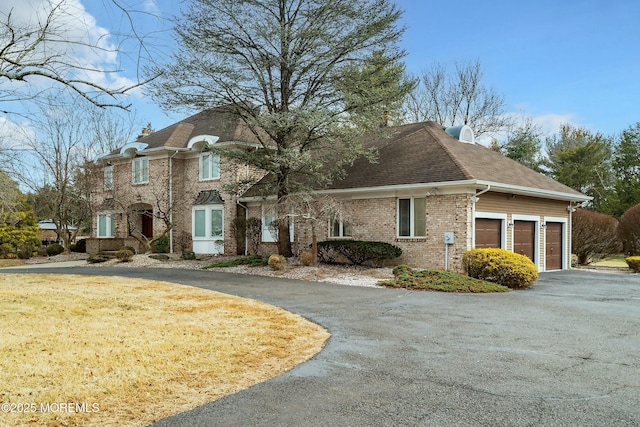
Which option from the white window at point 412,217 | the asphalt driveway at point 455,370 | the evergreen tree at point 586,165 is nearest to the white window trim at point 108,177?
the white window at point 412,217

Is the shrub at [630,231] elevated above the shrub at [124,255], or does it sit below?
above

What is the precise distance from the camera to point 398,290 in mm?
13359

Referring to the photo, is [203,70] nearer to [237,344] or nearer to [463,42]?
[463,42]

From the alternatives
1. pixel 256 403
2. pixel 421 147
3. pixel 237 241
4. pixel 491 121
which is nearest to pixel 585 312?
pixel 256 403

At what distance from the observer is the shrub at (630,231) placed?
25.5m

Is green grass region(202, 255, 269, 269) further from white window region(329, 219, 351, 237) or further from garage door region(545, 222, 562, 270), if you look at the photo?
garage door region(545, 222, 562, 270)

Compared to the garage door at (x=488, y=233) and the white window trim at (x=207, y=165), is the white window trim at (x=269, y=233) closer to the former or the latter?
the white window trim at (x=207, y=165)

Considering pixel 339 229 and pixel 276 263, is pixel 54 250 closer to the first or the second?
pixel 276 263

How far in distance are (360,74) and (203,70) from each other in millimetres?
5680

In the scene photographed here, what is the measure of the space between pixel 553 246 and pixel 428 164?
7.29 metres

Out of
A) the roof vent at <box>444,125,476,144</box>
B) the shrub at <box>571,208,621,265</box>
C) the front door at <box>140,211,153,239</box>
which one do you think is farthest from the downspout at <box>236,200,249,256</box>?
the shrub at <box>571,208,621,265</box>

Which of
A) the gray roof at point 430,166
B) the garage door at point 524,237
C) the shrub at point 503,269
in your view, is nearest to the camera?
the shrub at point 503,269

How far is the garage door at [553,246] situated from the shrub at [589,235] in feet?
11.5

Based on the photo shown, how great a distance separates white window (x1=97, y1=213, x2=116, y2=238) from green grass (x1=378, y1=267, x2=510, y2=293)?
20943mm
